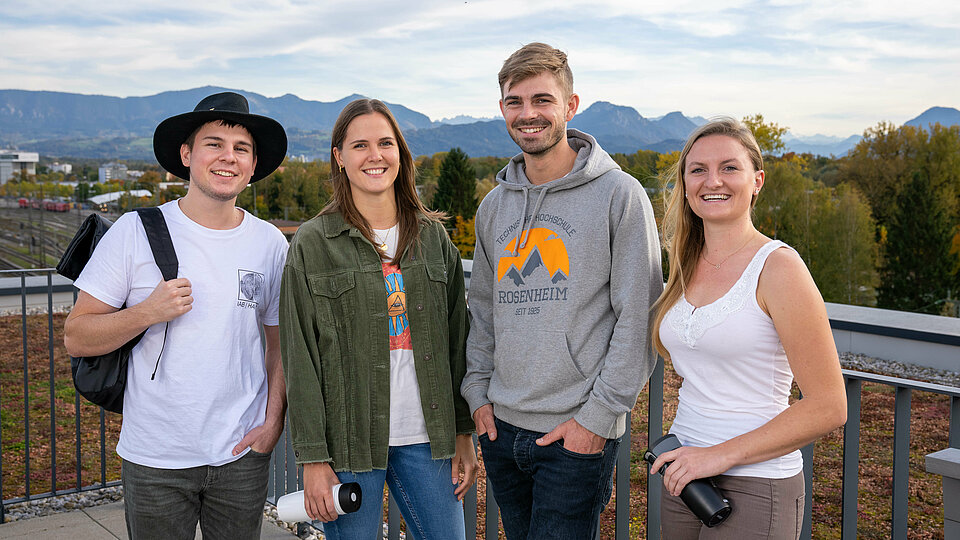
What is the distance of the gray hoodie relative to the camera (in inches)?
71.7

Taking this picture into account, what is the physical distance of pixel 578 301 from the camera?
6.13 feet

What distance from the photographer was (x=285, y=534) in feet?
11.8

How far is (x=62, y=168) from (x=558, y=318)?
341ft

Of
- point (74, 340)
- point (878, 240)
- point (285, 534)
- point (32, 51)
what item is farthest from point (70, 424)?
point (32, 51)

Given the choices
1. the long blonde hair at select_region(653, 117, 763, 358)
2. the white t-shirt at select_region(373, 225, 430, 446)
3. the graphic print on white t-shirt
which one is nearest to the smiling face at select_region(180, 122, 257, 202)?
the graphic print on white t-shirt

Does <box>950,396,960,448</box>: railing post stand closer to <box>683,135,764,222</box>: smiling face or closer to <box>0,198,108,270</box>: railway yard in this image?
<box>683,135,764,222</box>: smiling face

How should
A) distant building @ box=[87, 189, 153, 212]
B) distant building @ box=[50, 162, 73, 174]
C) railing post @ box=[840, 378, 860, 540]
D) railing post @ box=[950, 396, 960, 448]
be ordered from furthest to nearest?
1. distant building @ box=[50, 162, 73, 174]
2. distant building @ box=[87, 189, 153, 212]
3. railing post @ box=[840, 378, 860, 540]
4. railing post @ box=[950, 396, 960, 448]

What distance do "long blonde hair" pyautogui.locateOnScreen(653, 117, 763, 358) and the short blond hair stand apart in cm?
43

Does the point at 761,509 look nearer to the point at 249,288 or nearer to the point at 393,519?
the point at 249,288

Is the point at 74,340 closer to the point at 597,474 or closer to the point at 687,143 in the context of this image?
the point at 597,474

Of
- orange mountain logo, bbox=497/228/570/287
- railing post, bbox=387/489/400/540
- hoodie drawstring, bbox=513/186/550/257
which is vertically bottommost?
railing post, bbox=387/489/400/540

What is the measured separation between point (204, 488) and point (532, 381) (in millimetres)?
963

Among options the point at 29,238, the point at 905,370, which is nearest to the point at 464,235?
the point at 29,238

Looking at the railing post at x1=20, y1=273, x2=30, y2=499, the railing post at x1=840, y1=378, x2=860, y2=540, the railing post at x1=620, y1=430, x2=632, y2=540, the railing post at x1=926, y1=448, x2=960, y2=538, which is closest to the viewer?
the railing post at x1=926, y1=448, x2=960, y2=538
